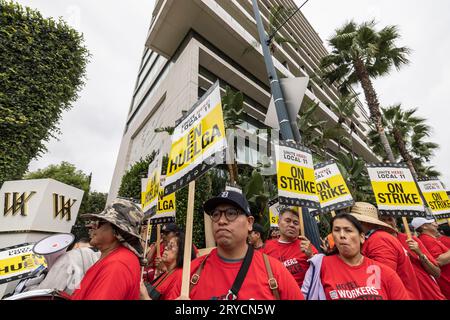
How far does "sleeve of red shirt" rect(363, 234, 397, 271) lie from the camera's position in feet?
7.66

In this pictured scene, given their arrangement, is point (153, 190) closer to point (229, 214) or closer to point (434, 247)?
point (229, 214)

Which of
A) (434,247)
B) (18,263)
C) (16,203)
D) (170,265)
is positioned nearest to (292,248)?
(170,265)

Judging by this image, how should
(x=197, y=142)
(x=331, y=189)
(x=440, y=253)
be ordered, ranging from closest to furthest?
(x=197, y=142) < (x=440, y=253) < (x=331, y=189)

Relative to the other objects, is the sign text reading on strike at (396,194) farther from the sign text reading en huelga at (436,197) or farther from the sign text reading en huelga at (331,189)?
the sign text reading en huelga at (436,197)

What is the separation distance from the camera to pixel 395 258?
237 cm

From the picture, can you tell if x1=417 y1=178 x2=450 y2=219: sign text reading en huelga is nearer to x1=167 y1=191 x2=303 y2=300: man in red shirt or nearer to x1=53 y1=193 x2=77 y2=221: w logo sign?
x1=167 y1=191 x2=303 y2=300: man in red shirt

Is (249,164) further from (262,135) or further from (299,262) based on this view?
(299,262)

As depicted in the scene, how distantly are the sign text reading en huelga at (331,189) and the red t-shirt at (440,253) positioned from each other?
1.14m

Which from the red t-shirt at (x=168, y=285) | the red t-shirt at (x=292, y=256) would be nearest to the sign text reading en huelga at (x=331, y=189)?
the red t-shirt at (x=292, y=256)

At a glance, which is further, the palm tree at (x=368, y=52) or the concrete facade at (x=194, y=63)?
the concrete facade at (x=194, y=63)

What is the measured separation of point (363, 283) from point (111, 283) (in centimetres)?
190

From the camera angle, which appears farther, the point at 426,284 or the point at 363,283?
the point at 426,284

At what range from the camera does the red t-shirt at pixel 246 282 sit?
150 centimetres

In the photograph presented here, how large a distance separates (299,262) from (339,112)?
1691 cm
